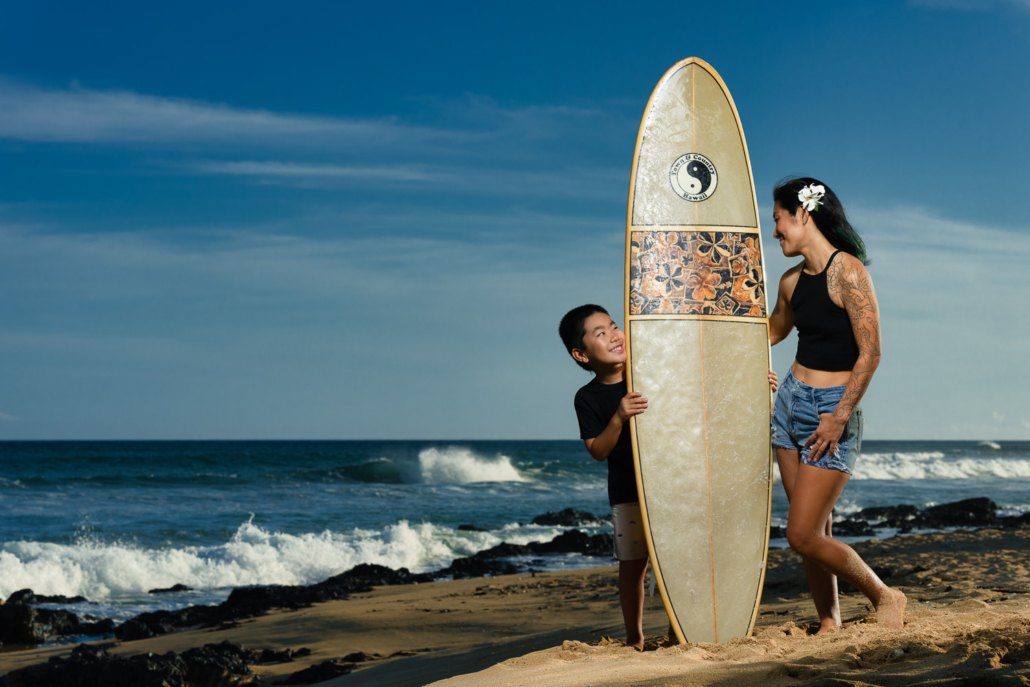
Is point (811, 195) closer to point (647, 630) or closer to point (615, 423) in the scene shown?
point (615, 423)

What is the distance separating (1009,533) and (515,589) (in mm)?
5665

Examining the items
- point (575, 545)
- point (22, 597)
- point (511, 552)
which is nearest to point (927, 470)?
point (575, 545)

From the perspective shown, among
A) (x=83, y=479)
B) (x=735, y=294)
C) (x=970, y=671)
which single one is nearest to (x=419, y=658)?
(x=735, y=294)

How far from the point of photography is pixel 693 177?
160 inches

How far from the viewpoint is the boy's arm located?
364 centimetres

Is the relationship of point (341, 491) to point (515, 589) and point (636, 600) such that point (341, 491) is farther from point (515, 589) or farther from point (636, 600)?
point (636, 600)

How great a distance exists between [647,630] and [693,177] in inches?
92.3

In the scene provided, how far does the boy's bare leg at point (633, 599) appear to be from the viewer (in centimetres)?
369

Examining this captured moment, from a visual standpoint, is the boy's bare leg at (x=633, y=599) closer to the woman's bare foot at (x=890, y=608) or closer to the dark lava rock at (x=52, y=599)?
the woman's bare foot at (x=890, y=608)

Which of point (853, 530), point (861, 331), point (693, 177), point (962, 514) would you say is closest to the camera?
point (861, 331)

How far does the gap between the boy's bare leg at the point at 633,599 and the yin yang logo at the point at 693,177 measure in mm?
1578

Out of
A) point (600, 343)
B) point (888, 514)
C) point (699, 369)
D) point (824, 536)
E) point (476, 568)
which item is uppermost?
point (600, 343)

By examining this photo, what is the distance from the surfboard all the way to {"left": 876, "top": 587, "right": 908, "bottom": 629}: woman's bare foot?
2.01ft

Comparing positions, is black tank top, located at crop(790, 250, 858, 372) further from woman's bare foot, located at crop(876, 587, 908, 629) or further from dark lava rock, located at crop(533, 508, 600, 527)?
dark lava rock, located at crop(533, 508, 600, 527)
